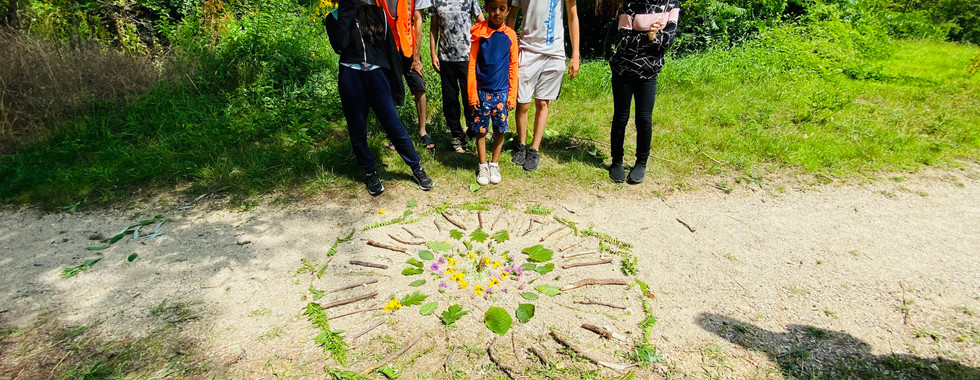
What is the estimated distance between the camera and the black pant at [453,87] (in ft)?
14.8

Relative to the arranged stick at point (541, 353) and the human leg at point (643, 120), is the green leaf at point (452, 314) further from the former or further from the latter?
the human leg at point (643, 120)

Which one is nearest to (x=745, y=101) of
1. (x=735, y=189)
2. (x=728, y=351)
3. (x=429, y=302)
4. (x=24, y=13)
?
(x=735, y=189)

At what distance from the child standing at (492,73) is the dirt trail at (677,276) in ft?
2.46

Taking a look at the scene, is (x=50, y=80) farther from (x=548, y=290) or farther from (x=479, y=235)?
(x=548, y=290)

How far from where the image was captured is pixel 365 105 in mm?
3934

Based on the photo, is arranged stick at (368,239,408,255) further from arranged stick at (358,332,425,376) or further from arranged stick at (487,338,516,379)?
arranged stick at (487,338,516,379)

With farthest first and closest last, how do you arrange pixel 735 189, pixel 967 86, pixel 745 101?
1. pixel 967 86
2. pixel 745 101
3. pixel 735 189

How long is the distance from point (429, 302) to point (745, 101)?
531 cm

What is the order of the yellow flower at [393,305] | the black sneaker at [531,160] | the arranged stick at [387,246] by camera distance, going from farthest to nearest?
1. the black sneaker at [531,160]
2. the arranged stick at [387,246]
3. the yellow flower at [393,305]

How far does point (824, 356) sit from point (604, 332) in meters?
1.07

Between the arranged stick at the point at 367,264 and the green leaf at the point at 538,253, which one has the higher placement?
the arranged stick at the point at 367,264

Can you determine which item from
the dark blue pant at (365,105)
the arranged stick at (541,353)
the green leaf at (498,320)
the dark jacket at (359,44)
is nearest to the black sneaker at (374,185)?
the dark blue pant at (365,105)

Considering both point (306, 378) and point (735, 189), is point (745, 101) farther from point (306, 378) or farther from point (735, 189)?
point (306, 378)

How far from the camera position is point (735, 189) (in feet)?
14.3
